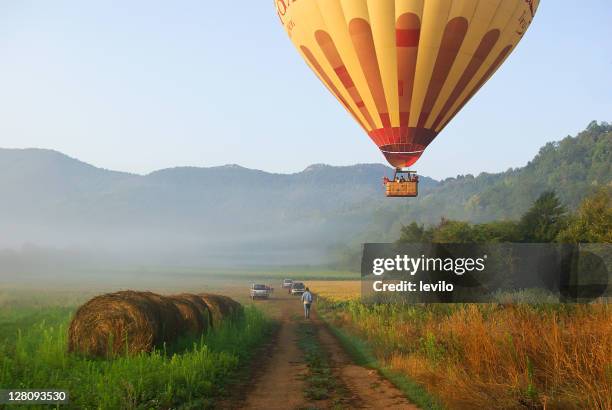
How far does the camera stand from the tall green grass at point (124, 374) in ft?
33.5

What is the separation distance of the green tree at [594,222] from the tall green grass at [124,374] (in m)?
35.5

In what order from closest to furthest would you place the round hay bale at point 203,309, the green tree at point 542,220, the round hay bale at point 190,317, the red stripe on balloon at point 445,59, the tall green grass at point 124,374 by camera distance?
the tall green grass at point 124,374 → the round hay bale at point 190,317 → the round hay bale at point 203,309 → the red stripe on balloon at point 445,59 → the green tree at point 542,220

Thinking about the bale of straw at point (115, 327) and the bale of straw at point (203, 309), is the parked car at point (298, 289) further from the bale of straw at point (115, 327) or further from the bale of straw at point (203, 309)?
the bale of straw at point (115, 327)

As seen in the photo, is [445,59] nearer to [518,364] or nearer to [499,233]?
[518,364]

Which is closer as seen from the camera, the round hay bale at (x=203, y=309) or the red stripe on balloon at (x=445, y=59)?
the round hay bale at (x=203, y=309)

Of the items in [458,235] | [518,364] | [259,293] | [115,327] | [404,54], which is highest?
[404,54]

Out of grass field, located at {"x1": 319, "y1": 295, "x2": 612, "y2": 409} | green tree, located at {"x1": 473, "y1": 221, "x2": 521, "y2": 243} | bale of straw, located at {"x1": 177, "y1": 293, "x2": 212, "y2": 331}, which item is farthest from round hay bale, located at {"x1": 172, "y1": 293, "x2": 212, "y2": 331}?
green tree, located at {"x1": 473, "y1": 221, "x2": 521, "y2": 243}

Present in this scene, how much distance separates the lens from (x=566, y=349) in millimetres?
10117

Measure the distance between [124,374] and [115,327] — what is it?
3.27 meters

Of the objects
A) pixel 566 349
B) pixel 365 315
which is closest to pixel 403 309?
pixel 365 315

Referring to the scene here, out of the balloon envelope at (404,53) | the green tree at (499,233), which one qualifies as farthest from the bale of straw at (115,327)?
the green tree at (499,233)

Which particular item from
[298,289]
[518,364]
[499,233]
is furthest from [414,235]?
[518,364]

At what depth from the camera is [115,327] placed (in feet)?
47.4

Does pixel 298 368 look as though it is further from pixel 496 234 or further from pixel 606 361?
pixel 496 234
